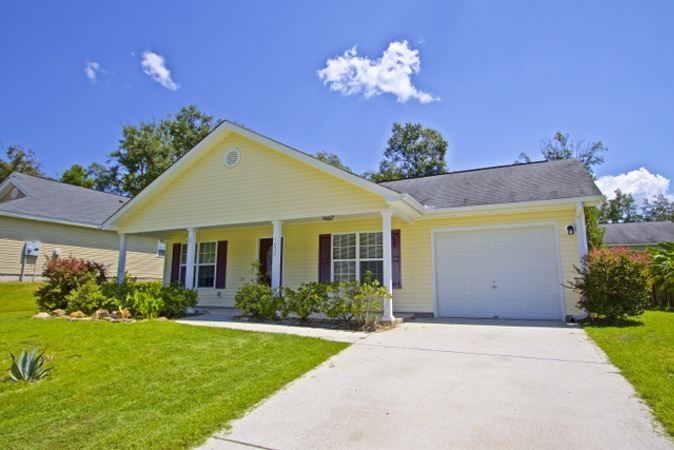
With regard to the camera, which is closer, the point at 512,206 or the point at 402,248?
the point at 512,206

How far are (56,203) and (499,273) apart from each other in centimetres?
2000

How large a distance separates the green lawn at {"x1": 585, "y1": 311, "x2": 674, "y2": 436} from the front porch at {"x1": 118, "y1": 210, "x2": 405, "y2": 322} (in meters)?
3.92

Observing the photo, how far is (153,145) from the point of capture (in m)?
32.2

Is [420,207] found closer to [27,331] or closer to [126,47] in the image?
[27,331]

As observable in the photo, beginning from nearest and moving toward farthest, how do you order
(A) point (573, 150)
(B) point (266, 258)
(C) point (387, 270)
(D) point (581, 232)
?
(C) point (387, 270)
(D) point (581, 232)
(B) point (266, 258)
(A) point (573, 150)

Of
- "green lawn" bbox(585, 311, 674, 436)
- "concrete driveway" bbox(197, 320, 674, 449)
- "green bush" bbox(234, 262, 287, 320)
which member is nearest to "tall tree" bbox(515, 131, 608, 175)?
"green lawn" bbox(585, 311, 674, 436)

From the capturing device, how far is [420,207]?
9.31 meters

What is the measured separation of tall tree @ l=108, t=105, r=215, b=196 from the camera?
32156 millimetres

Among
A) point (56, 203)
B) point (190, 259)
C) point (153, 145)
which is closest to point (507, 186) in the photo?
point (190, 259)

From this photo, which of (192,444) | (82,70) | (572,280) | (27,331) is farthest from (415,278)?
(82,70)

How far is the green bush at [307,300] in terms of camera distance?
8.42 metres

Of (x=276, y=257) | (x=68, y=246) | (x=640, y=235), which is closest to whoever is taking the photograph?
(x=276, y=257)

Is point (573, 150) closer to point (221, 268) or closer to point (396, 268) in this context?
point (396, 268)

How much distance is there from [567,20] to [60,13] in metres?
13.4
